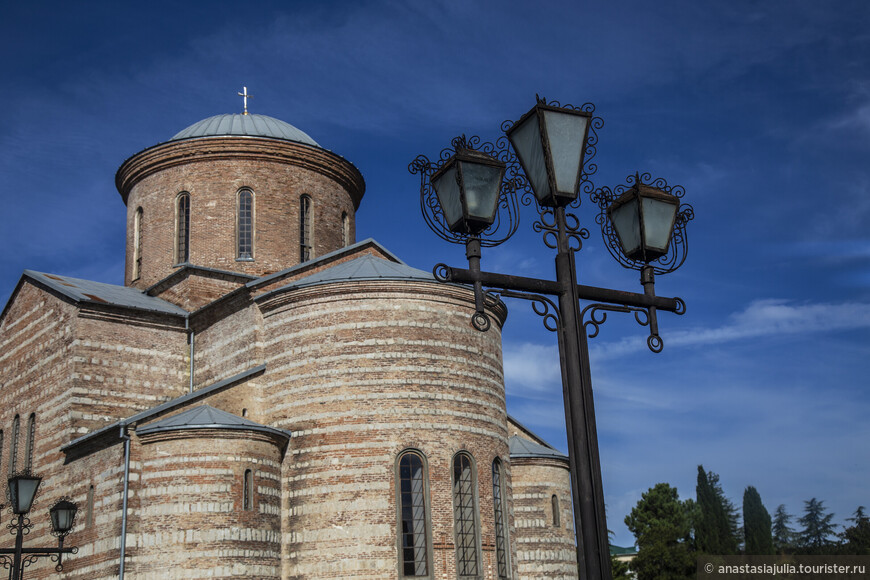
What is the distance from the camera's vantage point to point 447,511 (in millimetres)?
15711

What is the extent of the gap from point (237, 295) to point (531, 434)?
7903 mm

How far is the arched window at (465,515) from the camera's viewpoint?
1571 cm

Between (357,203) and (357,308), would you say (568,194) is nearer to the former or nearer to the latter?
(357,308)

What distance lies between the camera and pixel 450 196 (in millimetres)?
5859

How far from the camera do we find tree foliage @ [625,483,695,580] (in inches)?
1609

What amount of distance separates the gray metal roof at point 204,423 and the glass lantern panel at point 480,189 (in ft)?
34.4

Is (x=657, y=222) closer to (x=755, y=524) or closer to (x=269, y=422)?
(x=269, y=422)

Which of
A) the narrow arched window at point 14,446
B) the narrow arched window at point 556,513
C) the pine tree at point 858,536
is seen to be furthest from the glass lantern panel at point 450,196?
the pine tree at point 858,536

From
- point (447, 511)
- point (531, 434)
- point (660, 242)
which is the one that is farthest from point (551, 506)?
point (660, 242)

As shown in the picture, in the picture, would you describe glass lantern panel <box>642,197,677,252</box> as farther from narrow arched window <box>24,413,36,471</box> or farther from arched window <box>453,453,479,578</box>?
narrow arched window <box>24,413,36,471</box>

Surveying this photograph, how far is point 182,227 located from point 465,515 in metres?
10.1

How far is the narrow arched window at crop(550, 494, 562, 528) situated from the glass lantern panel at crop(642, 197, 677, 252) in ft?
48.0

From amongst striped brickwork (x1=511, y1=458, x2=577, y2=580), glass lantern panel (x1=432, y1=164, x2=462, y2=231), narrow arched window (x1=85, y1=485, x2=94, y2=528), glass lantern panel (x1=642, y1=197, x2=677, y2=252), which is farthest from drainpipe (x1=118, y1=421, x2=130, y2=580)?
glass lantern panel (x1=642, y1=197, x2=677, y2=252)

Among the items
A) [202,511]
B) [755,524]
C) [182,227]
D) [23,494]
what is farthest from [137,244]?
[755,524]
